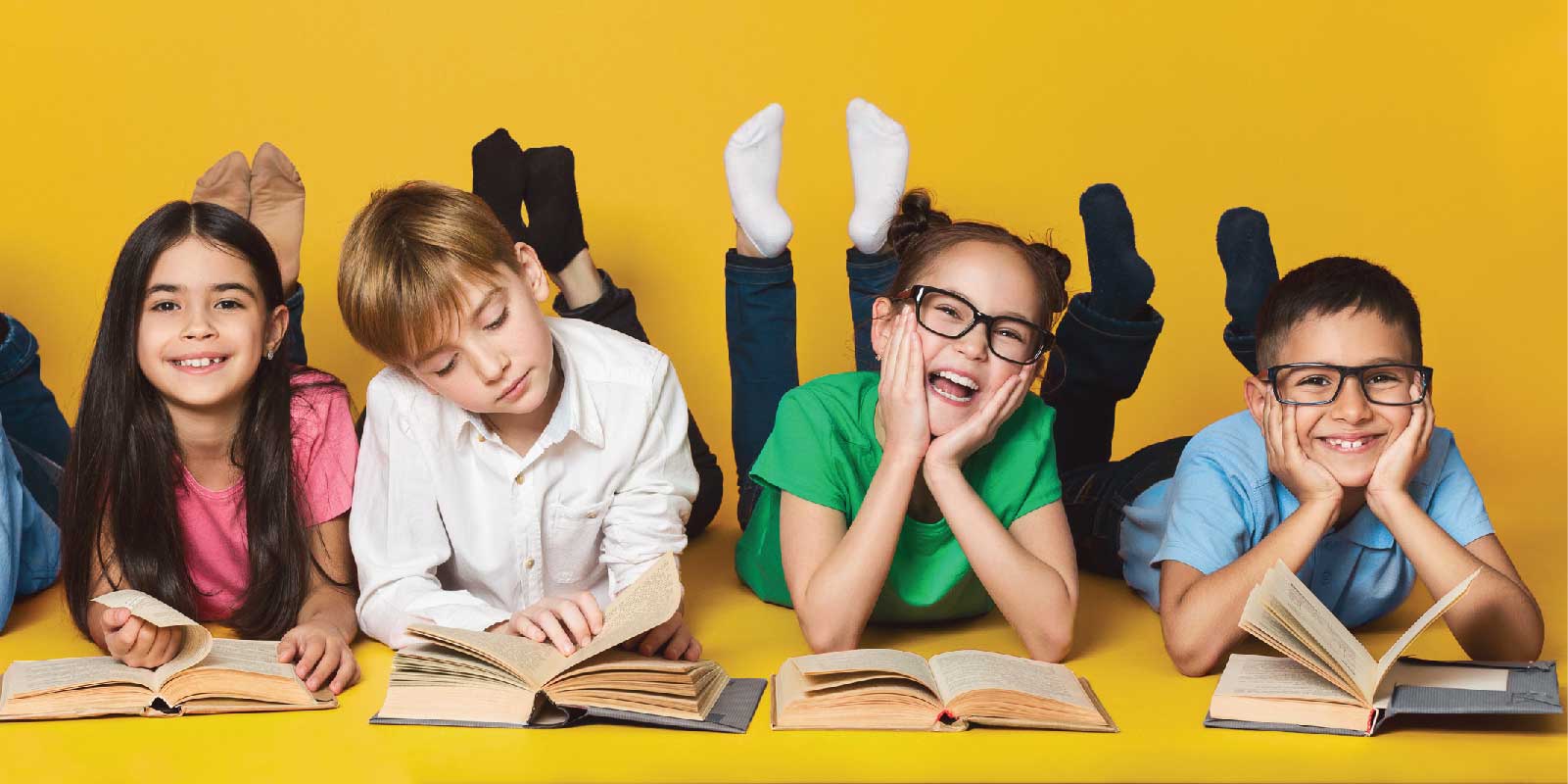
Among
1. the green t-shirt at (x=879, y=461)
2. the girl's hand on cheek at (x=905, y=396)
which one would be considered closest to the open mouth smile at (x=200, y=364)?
the green t-shirt at (x=879, y=461)

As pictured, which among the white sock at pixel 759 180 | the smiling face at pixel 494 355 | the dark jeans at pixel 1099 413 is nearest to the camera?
the smiling face at pixel 494 355

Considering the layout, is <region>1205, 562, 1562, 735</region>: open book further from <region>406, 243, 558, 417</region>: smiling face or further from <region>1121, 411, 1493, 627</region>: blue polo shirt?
<region>406, 243, 558, 417</region>: smiling face

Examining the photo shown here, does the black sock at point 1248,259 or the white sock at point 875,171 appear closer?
the black sock at point 1248,259

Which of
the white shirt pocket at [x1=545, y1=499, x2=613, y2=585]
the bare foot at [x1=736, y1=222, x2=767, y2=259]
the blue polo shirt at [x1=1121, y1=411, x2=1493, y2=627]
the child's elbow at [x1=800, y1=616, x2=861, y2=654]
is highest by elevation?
the bare foot at [x1=736, y1=222, x2=767, y2=259]

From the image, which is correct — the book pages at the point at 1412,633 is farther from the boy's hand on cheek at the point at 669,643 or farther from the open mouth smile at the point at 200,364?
the open mouth smile at the point at 200,364

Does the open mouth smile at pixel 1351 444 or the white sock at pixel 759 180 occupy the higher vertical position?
the white sock at pixel 759 180

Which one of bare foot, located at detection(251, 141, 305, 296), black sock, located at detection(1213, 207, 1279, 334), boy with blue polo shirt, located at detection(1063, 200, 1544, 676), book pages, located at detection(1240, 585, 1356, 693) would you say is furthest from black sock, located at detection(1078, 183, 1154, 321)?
bare foot, located at detection(251, 141, 305, 296)

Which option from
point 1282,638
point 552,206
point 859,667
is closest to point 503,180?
point 552,206

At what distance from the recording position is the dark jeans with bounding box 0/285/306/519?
11.8 feet

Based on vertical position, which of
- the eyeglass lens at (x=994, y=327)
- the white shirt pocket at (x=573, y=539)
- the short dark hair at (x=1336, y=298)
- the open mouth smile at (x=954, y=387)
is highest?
the short dark hair at (x=1336, y=298)

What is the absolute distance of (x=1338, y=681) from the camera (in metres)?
2.38

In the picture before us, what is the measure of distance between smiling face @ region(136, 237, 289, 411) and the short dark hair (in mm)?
1951

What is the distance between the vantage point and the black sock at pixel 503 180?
12.2 feet

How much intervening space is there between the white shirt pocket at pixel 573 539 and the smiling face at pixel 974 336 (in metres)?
0.66
